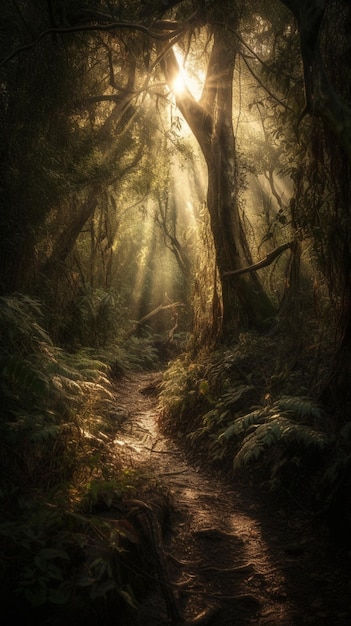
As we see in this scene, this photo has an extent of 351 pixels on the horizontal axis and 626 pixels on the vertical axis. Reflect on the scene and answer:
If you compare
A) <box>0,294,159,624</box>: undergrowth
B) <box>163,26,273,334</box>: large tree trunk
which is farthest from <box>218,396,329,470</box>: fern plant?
<box>163,26,273,334</box>: large tree trunk

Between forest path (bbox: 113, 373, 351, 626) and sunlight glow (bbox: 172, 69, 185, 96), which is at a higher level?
sunlight glow (bbox: 172, 69, 185, 96)

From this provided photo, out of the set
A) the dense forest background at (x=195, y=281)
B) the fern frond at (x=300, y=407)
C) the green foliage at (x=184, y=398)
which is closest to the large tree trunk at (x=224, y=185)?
the dense forest background at (x=195, y=281)

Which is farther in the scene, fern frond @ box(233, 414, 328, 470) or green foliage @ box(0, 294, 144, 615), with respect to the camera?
fern frond @ box(233, 414, 328, 470)

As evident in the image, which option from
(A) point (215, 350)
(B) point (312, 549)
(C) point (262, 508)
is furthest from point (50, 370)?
(A) point (215, 350)

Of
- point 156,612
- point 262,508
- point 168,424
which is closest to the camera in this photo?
point 156,612

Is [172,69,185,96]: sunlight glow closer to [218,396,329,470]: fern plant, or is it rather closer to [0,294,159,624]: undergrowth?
[0,294,159,624]: undergrowth

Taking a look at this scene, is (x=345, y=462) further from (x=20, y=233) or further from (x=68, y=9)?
(x=68, y=9)

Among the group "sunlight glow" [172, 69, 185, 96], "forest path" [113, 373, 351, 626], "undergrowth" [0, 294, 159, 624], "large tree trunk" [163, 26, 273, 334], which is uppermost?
"sunlight glow" [172, 69, 185, 96]

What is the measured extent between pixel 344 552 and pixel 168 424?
3.81 meters

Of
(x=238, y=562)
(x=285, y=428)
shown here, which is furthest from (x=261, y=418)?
(x=238, y=562)

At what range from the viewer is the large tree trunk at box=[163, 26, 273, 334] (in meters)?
7.74

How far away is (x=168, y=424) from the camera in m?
6.88

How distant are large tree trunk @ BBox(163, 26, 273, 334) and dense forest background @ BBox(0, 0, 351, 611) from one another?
0.10 feet

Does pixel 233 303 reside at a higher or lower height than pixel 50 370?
higher
